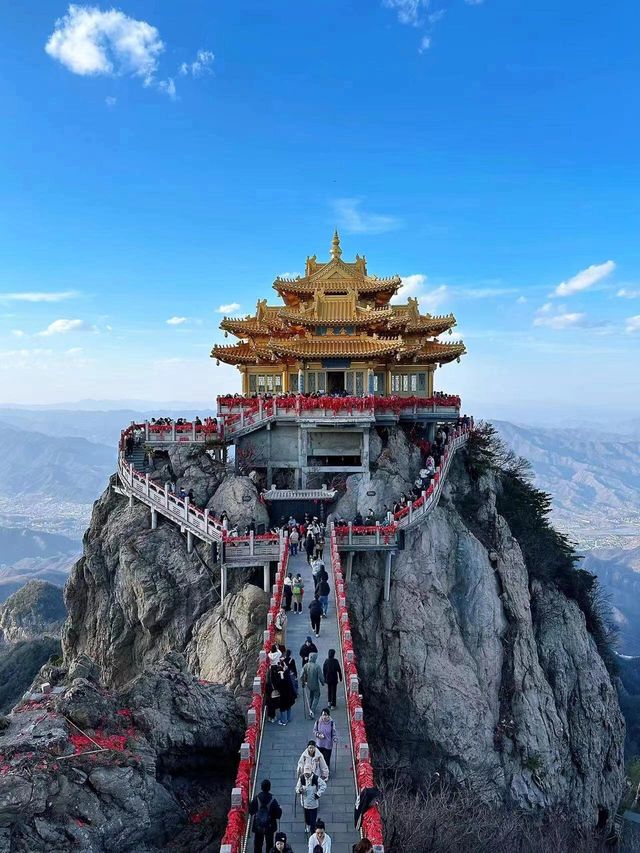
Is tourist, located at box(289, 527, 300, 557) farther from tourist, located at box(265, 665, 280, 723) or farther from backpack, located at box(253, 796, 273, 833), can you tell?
backpack, located at box(253, 796, 273, 833)

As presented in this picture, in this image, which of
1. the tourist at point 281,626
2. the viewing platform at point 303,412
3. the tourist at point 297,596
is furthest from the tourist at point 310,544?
the viewing platform at point 303,412

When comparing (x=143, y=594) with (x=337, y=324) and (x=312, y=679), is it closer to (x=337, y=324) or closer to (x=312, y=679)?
(x=312, y=679)

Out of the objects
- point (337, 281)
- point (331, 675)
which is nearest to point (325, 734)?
point (331, 675)

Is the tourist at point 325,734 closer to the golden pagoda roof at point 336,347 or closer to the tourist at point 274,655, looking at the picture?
the tourist at point 274,655

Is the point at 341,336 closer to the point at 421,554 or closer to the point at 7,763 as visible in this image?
the point at 421,554

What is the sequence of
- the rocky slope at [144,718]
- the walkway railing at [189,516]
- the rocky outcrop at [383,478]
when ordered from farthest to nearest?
the rocky outcrop at [383,478] < the walkway railing at [189,516] < the rocky slope at [144,718]

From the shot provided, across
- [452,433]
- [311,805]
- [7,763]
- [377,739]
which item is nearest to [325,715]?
[311,805]
